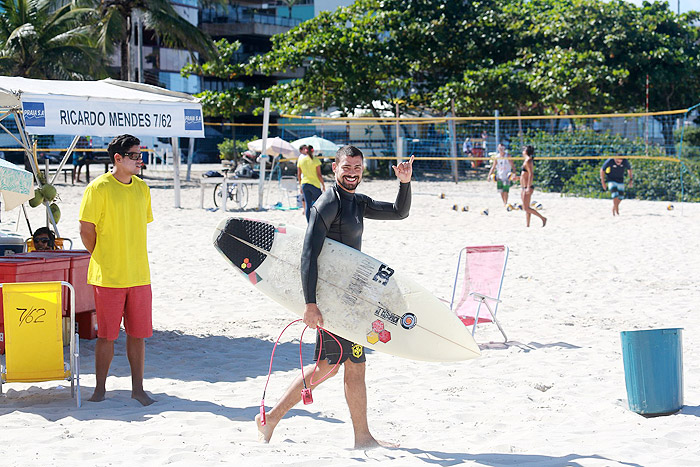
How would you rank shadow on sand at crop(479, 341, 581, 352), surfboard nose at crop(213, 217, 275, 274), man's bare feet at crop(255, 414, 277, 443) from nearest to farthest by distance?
man's bare feet at crop(255, 414, 277, 443), surfboard nose at crop(213, 217, 275, 274), shadow on sand at crop(479, 341, 581, 352)

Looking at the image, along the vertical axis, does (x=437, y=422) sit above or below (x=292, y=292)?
below

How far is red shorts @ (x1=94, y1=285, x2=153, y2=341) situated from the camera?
14.4 feet

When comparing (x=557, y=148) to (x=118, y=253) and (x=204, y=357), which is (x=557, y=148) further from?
(x=118, y=253)

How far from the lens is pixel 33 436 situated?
12.8ft

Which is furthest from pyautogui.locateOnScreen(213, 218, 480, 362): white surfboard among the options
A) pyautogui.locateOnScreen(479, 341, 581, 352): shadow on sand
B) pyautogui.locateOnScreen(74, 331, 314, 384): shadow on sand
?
pyautogui.locateOnScreen(479, 341, 581, 352): shadow on sand

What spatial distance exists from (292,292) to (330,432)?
2.47 ft

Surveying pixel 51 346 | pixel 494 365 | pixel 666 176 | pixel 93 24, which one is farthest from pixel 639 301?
pixel 93 24

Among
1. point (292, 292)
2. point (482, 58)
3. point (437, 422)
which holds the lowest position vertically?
point (437, 422)

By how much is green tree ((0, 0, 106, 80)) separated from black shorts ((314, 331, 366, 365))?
816 inches

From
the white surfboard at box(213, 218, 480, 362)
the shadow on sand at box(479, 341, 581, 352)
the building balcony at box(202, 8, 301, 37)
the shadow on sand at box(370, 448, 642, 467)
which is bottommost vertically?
the shadow on sand at box(370, 448, 642, 467)

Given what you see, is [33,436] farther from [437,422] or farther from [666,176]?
[666,176]

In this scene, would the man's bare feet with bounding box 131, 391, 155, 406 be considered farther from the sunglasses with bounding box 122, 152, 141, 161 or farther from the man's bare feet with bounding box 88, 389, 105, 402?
the sunglasses with bounding box 122, 152, 141, 161

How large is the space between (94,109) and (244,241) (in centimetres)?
237

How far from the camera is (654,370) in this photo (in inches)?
168
